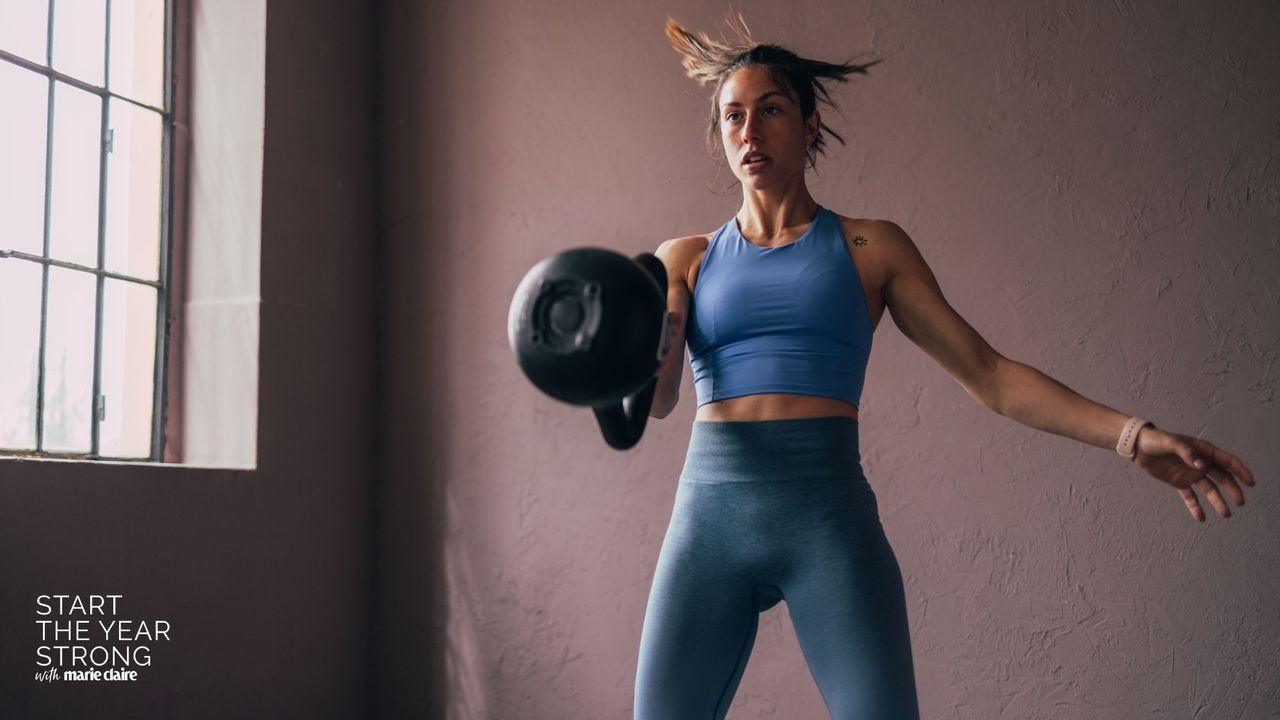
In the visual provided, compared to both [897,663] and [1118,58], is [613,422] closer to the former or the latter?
[897,663]

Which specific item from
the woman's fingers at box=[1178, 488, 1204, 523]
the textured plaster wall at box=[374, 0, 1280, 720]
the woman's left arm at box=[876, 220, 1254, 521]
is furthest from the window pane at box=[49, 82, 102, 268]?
the woman's fingers at box=[1178, 488, 1204, 523]

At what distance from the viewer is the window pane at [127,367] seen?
3053mm

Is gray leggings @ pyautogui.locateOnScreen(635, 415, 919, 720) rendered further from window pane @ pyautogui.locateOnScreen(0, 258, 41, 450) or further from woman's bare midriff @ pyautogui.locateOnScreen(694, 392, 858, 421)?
window pane @ pyautogui.locateOnScreen(0, 258, 41, 450)

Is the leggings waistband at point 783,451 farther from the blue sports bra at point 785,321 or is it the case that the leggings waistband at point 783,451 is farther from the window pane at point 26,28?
the window pane at point 26,28

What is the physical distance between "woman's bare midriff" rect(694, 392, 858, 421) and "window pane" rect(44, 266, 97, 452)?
197 centimetres

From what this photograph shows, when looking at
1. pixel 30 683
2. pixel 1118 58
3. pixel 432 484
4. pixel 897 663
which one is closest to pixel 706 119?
pixel 1118 58

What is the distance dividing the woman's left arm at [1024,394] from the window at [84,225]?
221 centimetres

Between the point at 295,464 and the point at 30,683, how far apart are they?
Answer: 102 centimetres

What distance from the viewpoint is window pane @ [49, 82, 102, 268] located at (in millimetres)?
2920

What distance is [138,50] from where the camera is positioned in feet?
10.7

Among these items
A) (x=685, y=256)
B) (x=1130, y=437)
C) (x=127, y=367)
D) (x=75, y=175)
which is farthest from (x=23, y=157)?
(x=1130, y=437)

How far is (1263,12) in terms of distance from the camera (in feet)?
8.80

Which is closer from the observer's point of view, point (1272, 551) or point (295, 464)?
point (1272, 551)

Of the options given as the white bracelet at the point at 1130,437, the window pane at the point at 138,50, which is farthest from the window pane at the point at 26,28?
the white bracelet at the point at 1130,437
